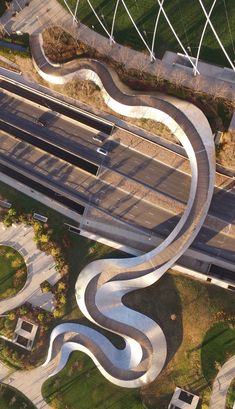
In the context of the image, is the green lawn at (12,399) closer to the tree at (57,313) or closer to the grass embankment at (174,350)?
the grass embankment at (174,350)

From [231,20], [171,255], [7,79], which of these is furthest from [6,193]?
[231,20]

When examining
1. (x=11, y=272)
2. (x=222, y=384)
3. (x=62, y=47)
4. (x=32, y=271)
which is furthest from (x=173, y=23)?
(x=222, y=384)

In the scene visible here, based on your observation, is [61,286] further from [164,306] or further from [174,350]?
[174,350]

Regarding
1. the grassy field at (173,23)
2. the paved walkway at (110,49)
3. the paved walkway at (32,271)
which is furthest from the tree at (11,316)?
the grassy field at (173,23)

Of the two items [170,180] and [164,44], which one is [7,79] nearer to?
[164,44]

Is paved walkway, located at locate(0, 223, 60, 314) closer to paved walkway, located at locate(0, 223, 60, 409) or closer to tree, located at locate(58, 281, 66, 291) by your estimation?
paved walkway, located at locate(0, 223, 60, 409)
